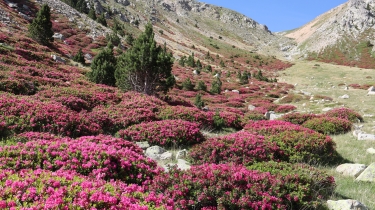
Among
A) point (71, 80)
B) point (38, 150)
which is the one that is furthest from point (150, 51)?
point (38, 150)

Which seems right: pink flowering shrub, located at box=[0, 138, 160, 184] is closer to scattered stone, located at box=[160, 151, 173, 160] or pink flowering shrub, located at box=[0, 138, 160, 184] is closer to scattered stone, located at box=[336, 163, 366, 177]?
scattered stone, located at box=[160, 151, 173, 160]

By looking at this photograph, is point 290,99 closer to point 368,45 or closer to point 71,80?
point 71,80

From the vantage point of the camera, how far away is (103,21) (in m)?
67.4

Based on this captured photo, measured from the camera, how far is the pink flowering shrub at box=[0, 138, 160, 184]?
530cm

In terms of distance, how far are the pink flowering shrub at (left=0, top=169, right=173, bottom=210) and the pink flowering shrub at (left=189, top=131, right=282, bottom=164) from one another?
3546 millimetres

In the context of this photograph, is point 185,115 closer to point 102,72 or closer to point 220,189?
point 220,189

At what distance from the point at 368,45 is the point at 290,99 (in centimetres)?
8532

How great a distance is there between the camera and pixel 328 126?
14219 millimetres

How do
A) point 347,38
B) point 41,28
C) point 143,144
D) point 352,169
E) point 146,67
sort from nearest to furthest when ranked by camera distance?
point 352,169
point 143,144
point 146,67
point 41,28
point 347,38

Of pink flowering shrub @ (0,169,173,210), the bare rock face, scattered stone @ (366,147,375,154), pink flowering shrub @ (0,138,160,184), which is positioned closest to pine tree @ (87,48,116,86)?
pink flowering shrub @ (0,138,160,184)

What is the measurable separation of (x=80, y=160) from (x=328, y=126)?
13534 mm

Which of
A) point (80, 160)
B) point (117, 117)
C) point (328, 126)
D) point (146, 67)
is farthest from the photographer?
point (146, 67)

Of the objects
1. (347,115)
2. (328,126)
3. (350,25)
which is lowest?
(328,126)

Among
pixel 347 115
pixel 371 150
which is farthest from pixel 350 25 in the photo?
pixel 371 150
